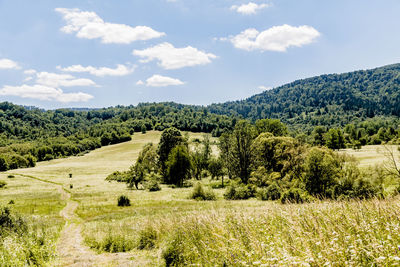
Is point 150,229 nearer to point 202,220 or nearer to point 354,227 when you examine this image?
point 202,220

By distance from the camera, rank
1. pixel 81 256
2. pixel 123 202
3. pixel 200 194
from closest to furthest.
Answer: pixel 81 256 < pixel 123 202 < pixel 200 194

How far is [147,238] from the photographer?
12305 mm

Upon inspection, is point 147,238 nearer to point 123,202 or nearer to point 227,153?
point 123,202

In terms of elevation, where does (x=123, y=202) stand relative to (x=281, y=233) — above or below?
below

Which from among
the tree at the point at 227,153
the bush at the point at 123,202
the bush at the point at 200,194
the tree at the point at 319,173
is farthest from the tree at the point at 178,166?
the tree at the point at 319,173

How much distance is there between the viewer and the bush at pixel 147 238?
39.3 feet

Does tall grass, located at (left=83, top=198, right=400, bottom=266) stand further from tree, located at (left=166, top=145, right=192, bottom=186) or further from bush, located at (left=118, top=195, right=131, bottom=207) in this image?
tree, located at (left=166, top=145, right=192, bottom=186)

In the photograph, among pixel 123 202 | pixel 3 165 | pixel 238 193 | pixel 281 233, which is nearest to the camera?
pixel 281 233

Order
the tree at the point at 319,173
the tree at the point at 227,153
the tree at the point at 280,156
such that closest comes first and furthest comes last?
the tree at the point at 319,173 < the tree at the point at 280,156 < the tree at the point at 227,153

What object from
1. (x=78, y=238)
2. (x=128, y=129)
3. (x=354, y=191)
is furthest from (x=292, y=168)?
(x=128, y=129)

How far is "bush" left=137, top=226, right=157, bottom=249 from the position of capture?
11984 millimetres

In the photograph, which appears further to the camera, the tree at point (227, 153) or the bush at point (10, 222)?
the tree at point (227, 153)

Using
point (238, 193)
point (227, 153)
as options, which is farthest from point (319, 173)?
point (227, 153)

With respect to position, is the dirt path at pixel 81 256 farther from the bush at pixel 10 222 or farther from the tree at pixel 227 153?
the tree at pixel 227 153
